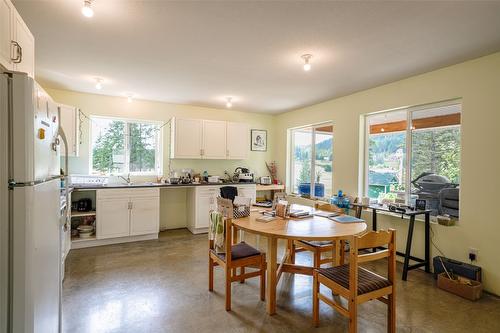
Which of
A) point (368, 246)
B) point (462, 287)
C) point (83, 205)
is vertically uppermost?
point (368, 246)

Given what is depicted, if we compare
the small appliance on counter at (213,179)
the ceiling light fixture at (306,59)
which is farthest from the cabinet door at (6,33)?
the small appliance on counter at (213,179)

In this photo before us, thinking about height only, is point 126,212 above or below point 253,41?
below

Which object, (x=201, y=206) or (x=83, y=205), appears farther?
(x=201, y=206)

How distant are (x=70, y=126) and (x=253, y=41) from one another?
3.11 meters

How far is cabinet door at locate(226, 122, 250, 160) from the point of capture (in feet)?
17.3

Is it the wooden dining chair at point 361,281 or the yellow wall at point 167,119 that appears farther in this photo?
the yellow wall at point 167,119

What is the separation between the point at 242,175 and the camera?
5.32 metres

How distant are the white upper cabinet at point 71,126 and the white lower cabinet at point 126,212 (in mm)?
771

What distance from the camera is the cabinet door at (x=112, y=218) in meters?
3.92

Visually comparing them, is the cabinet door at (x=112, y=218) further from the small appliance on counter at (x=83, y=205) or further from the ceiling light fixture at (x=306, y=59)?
the ceiling light fixture at (x=306, y=59)

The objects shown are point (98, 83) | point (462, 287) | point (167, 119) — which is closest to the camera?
point (462, 287)

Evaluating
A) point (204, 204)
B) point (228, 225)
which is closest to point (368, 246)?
point (228, 225)

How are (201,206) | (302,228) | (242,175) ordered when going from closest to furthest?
(302,228) < (201,206) < (242,175)

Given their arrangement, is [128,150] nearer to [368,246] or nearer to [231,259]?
[231,259]
